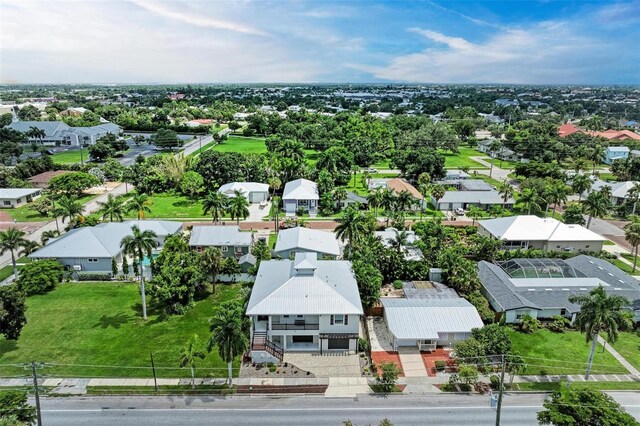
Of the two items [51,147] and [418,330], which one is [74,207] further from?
[51,147]

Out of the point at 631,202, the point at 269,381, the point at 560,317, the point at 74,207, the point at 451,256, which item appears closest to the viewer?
the point at 269,381

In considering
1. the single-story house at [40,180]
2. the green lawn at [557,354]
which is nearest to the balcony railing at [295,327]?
the green lawn at [557,354]

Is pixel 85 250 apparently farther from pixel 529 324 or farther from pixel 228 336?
pixel 529 324

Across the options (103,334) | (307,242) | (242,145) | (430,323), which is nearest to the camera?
(430,323)

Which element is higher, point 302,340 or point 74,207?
point 74,207

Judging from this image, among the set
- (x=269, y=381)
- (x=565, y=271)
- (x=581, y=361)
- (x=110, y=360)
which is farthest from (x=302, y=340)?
(x=565, y=271)

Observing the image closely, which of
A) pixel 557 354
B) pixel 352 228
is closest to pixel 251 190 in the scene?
pixel 352 228

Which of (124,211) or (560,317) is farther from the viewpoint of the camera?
(124,211)

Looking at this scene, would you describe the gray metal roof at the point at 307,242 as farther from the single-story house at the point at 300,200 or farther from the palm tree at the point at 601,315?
the palm tree at the point at 601,315
